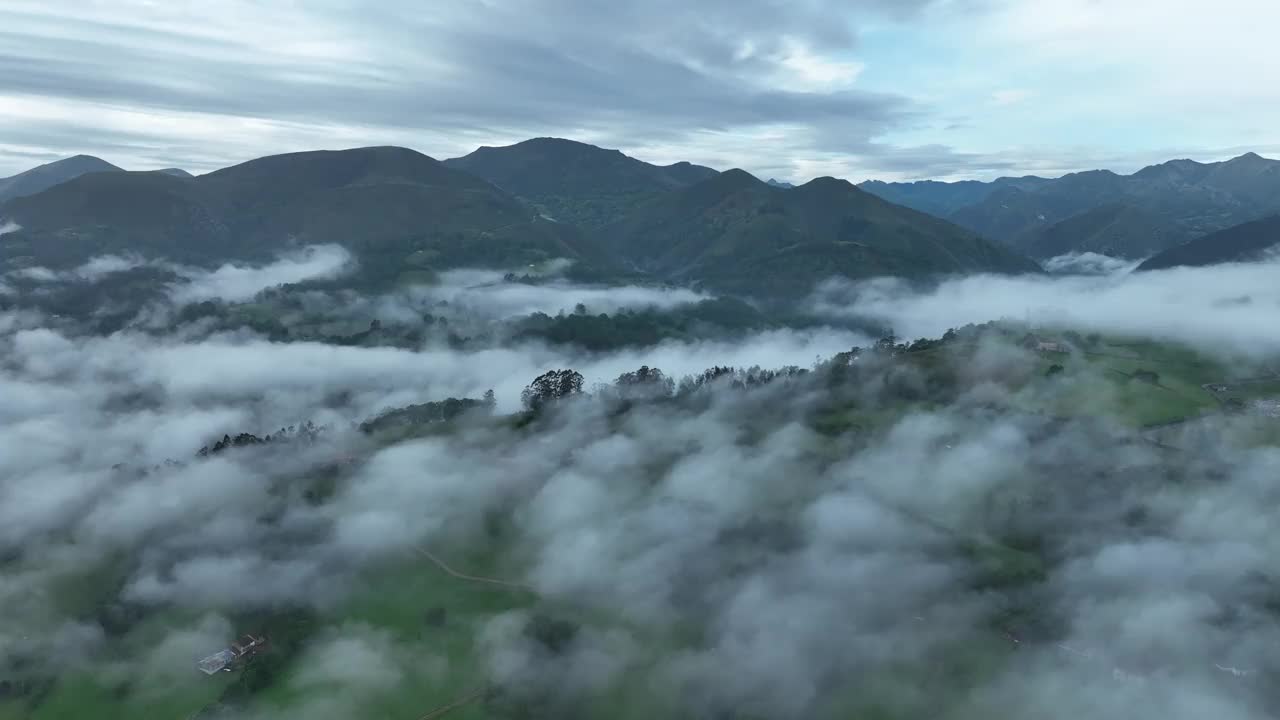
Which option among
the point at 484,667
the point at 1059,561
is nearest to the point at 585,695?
the point at 484,667

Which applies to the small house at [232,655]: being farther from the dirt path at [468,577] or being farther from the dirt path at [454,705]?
the dirt path at [454,705]

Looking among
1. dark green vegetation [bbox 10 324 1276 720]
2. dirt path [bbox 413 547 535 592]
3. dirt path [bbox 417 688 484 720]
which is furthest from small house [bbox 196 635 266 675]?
dirt path [bbox 417 688 484 720]

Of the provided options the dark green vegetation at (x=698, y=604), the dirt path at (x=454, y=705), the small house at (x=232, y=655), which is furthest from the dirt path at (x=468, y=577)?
the small house at (x=232, y=655)

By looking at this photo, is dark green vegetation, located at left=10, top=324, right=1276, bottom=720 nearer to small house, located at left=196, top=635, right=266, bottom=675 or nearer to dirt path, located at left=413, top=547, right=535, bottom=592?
dirt path, located at left=413, top=547, right=535, bottom=592

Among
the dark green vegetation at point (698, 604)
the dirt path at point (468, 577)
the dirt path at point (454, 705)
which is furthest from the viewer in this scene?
the dirt path at point (468, 577)

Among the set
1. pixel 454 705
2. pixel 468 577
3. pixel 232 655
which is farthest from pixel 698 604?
pixel 232 655

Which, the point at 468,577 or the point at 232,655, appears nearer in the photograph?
the point at 232,655

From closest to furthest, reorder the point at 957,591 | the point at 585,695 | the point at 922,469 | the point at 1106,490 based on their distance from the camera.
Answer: the point at 585,695 → the point at 957,591 → the point at 1106,490 → the point at 922,469

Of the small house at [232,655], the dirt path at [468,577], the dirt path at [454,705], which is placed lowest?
the small house at [232,655]

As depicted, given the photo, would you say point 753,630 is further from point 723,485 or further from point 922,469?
point 922,469

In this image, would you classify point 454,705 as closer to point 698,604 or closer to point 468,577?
point 468,577

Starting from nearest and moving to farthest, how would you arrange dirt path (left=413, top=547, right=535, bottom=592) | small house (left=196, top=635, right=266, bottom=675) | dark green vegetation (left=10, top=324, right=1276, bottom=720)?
dark green vegetation (left=10, top=324, right=1276, bottom=720)
small house (left=196, top=635, right=266, bottom=675)
dirt path (left=413, top=547, right=535, bottom=592)
